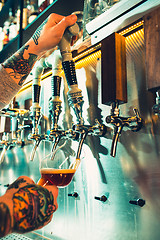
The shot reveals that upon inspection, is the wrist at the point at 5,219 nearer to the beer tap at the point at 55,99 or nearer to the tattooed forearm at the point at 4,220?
the tattooed forearm at the point at 4,220

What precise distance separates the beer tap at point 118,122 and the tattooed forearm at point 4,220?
368mm

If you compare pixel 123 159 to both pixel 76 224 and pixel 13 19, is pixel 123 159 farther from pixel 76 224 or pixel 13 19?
pixel 13 19

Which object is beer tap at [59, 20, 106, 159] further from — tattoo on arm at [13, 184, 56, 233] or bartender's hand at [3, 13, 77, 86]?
tattoo on arm at [13, 184, 56, 233]

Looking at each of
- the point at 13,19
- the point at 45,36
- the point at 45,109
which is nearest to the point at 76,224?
the point at 45,109

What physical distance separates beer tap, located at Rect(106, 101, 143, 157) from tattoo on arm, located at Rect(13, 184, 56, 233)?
10.3 inches

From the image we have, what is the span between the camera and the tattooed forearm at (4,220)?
1.75 feet

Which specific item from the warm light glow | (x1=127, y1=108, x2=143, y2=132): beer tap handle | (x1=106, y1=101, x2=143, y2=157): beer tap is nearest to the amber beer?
(x1=106, y1=101, x2=143, y2=157): beer tap

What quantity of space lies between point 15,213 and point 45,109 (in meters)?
1.02

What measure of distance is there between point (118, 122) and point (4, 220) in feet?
1.54

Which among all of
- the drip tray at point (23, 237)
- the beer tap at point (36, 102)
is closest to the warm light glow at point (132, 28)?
the beer tap at point (36, 102)

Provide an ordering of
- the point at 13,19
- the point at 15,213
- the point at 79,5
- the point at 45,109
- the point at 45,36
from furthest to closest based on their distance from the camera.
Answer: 1. the point at 13,19
2. the point at 45,109
3. the point at 79,5
4. the point at 45,36
5. the point at 15,213

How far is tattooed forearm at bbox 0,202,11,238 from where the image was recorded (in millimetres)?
534

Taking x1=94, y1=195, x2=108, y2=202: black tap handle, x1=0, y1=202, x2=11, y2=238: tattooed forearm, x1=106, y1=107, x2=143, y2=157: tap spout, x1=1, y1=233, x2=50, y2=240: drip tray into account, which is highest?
x1=106, y1=107, x2=143, y2=157: tap spout

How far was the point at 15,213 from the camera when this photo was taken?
1.88ft
